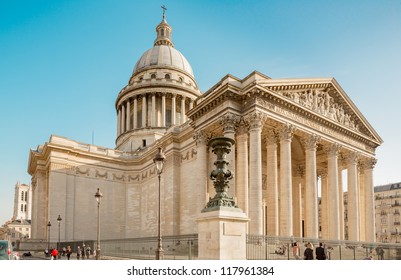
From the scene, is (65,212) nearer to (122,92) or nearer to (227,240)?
(122,92)

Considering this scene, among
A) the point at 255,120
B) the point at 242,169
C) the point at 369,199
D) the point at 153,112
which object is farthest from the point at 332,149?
the point at 153,112

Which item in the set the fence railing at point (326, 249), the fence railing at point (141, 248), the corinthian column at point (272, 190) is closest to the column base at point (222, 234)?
the fence railing at point (326, 249)

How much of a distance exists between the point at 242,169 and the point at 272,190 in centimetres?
325

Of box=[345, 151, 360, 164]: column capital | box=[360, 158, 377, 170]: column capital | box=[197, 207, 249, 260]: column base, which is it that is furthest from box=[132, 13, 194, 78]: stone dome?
box=[197, 207, 249, 260]: column base

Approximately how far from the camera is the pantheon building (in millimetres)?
34156

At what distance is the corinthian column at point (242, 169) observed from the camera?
33.3 m

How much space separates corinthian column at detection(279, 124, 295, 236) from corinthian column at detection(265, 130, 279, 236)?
588mm

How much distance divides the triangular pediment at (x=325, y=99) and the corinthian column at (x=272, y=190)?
407cm

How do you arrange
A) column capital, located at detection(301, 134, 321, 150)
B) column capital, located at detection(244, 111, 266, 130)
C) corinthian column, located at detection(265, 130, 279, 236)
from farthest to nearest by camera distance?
column capital, located at detection(301, 134, 321, 150) → corinthian column, located at detection(265, 130, 279, 236) → column capital, located at detection(244, 111, 266, 130)

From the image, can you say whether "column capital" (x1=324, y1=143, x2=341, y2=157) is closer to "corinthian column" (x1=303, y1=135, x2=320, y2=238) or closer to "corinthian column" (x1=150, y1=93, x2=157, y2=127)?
"corinthian column" (x1=303, y1=135, x2=320, y2=238)

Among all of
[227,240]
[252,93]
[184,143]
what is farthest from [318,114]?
[227,240]

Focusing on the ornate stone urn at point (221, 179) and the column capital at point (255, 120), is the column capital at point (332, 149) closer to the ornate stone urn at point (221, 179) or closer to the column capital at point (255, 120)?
the column capital at point (255, 120)

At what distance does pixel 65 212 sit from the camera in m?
48.8

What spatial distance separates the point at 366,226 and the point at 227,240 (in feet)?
116
